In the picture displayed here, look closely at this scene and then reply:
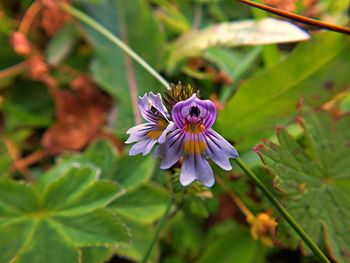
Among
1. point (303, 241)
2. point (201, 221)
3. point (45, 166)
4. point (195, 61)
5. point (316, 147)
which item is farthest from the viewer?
point (195, 61)

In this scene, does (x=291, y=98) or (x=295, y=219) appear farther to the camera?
(x=291, y=98)

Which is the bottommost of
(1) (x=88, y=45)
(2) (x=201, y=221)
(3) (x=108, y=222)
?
(3) (x=108, y=222)

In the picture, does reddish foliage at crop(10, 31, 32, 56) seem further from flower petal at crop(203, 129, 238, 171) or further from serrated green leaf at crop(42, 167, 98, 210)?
flower petal at crop(203, 129, 238, 171)

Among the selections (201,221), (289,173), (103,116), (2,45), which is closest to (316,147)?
(289,173)

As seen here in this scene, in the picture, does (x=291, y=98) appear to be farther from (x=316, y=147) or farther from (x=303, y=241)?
(x=303, y=241)

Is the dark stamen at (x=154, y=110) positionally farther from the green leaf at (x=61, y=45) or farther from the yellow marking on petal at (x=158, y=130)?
the green leaf at (x=61, y=45)

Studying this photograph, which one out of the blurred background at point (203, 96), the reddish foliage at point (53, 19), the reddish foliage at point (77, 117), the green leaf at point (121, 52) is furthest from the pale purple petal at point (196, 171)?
the reddish foliage at point (53, 19)

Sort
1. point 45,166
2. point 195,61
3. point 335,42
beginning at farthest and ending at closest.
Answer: point 195,61, point 45,166, point 335,42
